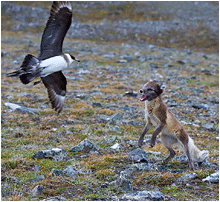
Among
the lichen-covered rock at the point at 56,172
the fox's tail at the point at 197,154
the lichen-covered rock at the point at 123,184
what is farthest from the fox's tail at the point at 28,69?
the fox's tail at the point at 197,154

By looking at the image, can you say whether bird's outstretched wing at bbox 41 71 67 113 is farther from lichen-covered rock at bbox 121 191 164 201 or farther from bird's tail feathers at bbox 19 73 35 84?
lichen-covered rock at bbox 121 191 164 201

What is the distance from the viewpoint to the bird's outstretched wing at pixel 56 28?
27.2ft

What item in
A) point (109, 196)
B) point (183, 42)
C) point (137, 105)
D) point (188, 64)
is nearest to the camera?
Result: point (109, 196)

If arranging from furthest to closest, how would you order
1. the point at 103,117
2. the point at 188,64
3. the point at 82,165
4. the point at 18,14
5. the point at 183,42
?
the point at 18,14, the point at 183,42, the point at 188,64, the point at 103,117, the point at 82,165

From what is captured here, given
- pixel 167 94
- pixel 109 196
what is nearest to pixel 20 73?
pixel 109 196

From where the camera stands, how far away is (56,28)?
8398mm

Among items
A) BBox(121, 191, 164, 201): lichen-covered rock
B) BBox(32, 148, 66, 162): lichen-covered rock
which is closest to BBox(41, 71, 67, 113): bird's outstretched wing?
BBox(32, 148, 66, 162): lichen-covered rock

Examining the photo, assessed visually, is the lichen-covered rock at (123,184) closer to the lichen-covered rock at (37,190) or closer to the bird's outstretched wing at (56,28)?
the lichen-covered rock at (37,190)

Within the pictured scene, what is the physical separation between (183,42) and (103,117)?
32.3m

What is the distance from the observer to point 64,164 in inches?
284

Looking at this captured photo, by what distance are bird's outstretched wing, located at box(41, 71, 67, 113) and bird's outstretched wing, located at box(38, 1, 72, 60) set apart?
2.57ft

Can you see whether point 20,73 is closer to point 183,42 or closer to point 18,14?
point 183,42

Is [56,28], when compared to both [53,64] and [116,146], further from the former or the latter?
[116,146]

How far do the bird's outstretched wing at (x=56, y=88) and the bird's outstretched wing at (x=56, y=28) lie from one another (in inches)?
30.8
